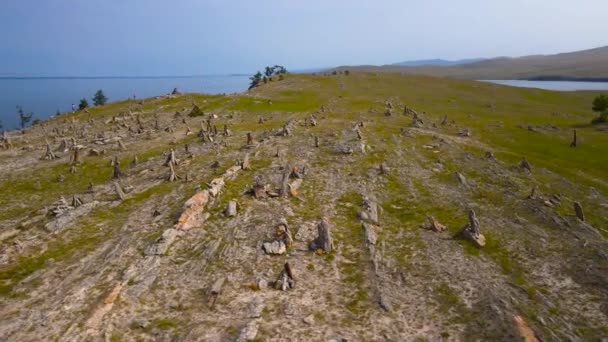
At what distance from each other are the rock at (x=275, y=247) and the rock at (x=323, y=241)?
7.46 feet

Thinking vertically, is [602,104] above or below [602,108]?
above

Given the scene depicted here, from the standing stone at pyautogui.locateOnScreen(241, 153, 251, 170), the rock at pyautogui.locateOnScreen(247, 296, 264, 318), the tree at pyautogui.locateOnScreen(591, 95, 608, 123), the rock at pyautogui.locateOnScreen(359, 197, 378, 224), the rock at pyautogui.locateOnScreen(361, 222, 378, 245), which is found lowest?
the rock at pyautogui.locateOnScreen(247, 296, 264, 318)

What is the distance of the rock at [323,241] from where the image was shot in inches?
1192

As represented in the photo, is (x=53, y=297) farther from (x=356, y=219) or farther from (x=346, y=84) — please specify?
(x=346, y=84)

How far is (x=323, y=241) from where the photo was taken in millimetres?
30547

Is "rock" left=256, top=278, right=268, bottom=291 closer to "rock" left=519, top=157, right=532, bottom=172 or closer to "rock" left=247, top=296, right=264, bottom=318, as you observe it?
"rock" left=247, top=296, right=264, bottom=318

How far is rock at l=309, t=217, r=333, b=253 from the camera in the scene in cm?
3027

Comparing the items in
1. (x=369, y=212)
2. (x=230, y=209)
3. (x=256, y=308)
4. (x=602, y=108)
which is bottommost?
(x=256, y=308)

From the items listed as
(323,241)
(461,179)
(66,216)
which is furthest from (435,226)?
(66,216)

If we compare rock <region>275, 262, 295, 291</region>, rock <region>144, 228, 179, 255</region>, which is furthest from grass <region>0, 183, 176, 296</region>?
rock <region>275, 262, 295, 291</region>

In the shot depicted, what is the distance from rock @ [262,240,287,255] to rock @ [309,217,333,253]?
227 centimetres

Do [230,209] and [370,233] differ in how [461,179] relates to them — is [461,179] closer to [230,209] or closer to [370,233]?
[370,233]

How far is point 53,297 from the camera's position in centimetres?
2419

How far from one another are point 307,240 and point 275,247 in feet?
10.4
